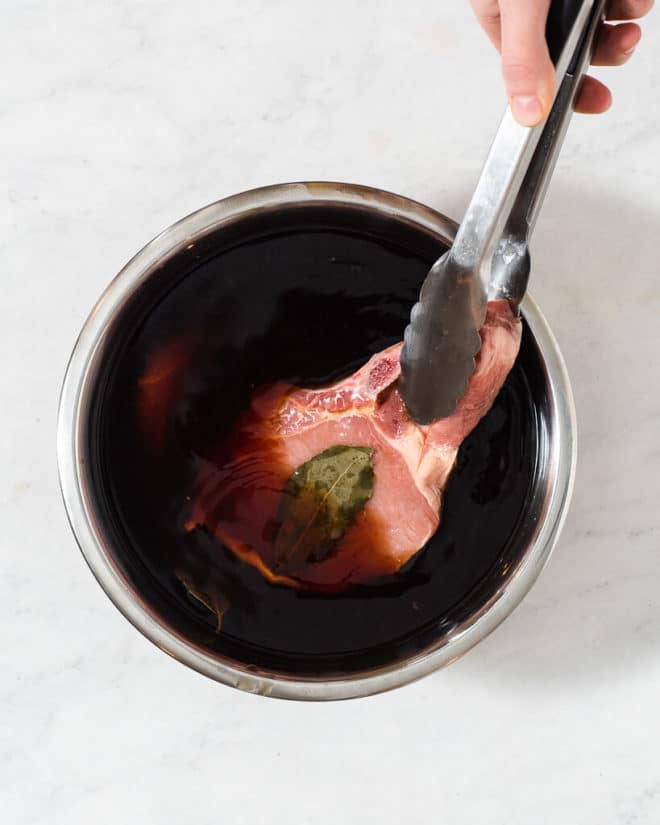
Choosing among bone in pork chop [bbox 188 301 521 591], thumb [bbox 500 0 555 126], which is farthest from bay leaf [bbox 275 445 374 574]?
thumb [bbox 500 0 555 126]

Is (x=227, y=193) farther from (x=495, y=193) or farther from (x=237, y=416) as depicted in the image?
(x=495, y=193)

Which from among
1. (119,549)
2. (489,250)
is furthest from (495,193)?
(119,549)

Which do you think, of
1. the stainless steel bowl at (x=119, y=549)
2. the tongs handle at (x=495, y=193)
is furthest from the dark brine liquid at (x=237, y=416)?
the tongs handle at (x=495, y=193)

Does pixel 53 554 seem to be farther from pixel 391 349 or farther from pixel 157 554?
pixel 391 349

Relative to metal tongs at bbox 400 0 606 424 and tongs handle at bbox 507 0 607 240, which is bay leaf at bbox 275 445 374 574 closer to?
metal tongs at bbox 400 0 606 424

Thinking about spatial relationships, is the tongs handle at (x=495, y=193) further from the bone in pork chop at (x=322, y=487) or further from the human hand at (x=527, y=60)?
the bone in pork chop at (x=322, y=487)

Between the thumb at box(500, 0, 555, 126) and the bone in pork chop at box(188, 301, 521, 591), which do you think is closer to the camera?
the thumb at box(500, 0, 555, 126)
